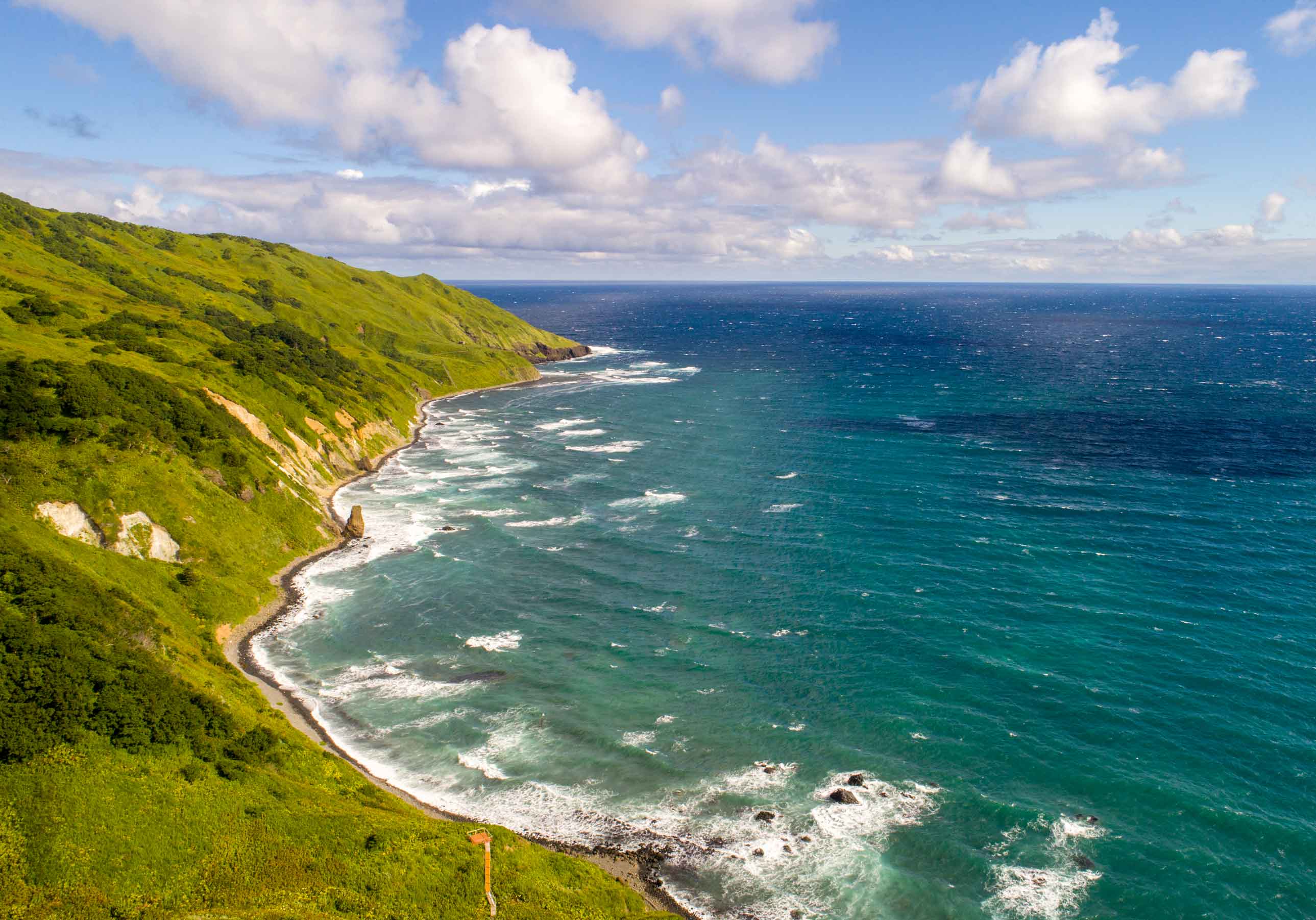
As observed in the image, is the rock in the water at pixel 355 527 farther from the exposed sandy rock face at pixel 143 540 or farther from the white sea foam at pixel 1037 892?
the white sea foam at pixel 1037 892

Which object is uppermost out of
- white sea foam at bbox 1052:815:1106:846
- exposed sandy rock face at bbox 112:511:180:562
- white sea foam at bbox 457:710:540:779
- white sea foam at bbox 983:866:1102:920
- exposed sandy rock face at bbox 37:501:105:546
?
exposed sandy rock face at bbox 37:501:105:546

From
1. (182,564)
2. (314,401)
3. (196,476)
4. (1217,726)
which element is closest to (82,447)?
(196,476)

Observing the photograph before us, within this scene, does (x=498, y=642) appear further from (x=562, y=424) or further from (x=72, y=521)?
(x=562, y=424)

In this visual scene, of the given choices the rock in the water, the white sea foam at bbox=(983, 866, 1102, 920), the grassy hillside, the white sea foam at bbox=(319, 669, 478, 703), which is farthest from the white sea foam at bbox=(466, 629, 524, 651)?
the white sea foam at bbox=(983, 866, 1102, 920)

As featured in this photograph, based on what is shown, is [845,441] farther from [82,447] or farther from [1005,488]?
[82,447]

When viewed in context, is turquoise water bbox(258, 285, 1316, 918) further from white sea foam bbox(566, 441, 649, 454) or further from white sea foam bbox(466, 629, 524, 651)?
→ white sea foam bbox(566, 441, 649, 454)
